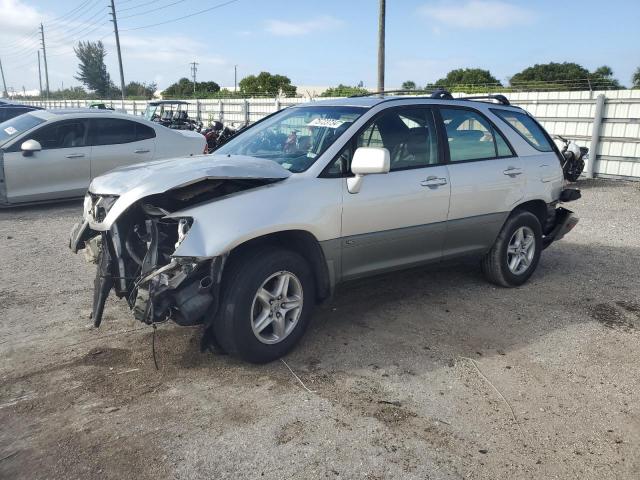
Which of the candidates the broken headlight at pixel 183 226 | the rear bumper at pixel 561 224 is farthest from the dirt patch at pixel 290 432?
the rear bumper at pixel 561 224

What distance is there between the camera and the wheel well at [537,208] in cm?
557

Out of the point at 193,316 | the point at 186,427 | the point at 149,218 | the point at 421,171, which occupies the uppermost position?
the point at 421,171

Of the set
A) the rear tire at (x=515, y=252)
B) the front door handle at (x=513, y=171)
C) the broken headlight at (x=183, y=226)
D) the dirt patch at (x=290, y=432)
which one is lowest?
the dirt patch at (x=290, y=432)

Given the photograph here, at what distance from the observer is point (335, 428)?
10.1 ft

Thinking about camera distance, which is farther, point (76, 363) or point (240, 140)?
point (240, 140)

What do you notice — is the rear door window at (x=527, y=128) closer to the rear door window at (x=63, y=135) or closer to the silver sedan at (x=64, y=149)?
the silver sedan at (x=64, y=149)

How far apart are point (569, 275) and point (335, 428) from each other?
403 cm

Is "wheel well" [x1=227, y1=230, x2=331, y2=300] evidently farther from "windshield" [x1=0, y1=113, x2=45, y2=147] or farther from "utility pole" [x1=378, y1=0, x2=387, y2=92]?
"utility pole" [x1=378, y1=0, x2=387, y2=92]

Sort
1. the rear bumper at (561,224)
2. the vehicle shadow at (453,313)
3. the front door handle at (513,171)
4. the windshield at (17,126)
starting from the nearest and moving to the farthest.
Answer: the vehicle shadow at (453,313) → the front door handle at (513,171) → the rear bumper at (561,224) → the windshield at (17,126)

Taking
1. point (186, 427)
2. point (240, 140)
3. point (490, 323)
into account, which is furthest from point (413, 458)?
point (240, 140)

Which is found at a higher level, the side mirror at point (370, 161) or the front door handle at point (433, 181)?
the side mirror at point (370, 161)

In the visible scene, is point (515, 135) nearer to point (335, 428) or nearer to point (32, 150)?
point (335, 428)

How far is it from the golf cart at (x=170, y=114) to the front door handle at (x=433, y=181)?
14.3 meters

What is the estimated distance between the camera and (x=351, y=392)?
Answer: 3461 millimetres
